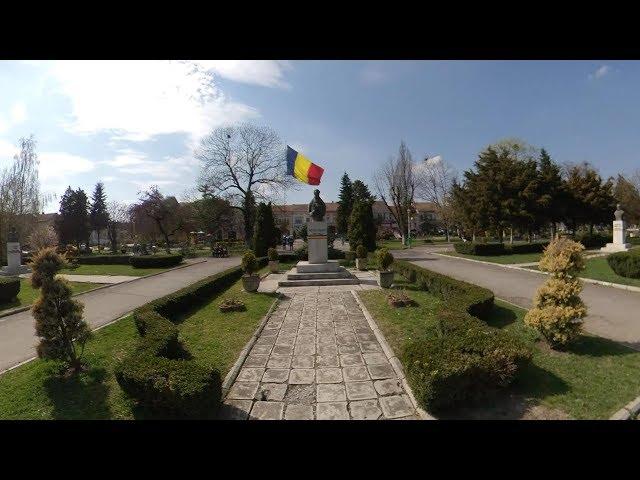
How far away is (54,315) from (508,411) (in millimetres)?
7319

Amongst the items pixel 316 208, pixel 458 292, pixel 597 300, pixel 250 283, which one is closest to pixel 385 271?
pixel 458 292

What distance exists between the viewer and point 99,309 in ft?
36.8

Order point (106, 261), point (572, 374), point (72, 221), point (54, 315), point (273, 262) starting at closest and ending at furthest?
point (572, 374)
point (54, 315)
point (273, 262)
point (106, 261)
point (72, 221)

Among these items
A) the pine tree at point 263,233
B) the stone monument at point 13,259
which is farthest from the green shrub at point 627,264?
the stone monument at point 13,259

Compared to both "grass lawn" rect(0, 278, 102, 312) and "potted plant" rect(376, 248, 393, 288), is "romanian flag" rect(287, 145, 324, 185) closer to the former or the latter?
"potted plant" rect(376, 248, 393, 288)

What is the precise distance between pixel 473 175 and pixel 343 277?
23.9 meters

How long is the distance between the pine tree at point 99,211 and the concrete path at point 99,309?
36687mm

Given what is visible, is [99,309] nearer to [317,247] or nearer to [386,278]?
[317,247]

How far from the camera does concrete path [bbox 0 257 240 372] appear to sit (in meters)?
7.52

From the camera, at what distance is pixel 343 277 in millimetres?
15070

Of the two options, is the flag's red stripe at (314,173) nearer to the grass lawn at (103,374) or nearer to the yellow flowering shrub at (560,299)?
the grass lawn at (103,374)

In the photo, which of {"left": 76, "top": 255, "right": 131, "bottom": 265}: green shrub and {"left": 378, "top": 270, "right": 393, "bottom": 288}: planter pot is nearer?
{"left": 378, "top": 270, "right": 393, "bottom": 288}: planter pot

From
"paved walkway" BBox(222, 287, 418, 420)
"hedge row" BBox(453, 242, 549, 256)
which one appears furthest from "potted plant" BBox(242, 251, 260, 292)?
"hedge row" BBox(453, 242, 549, 256)
